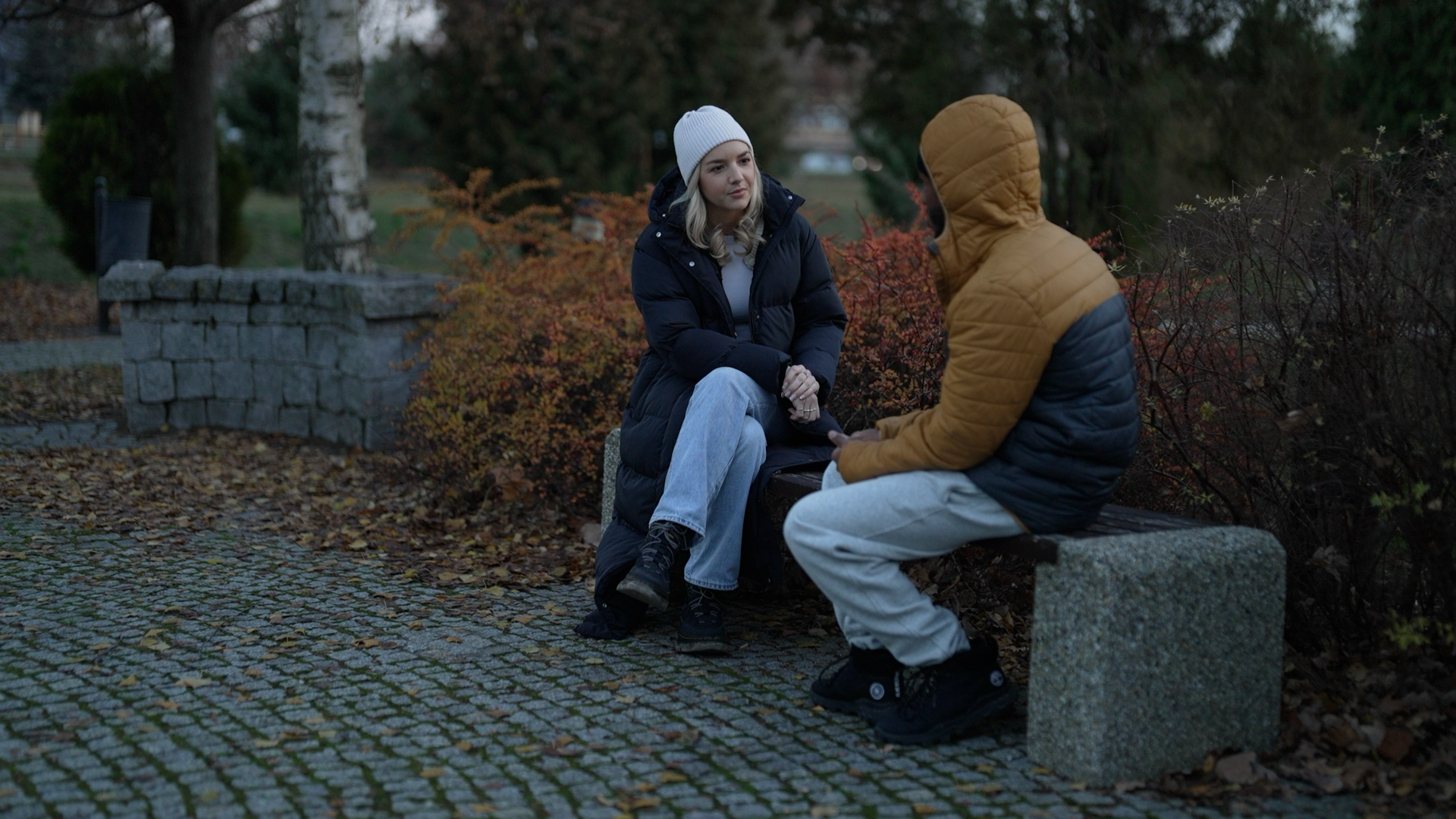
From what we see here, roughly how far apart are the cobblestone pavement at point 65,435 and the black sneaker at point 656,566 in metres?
5.04

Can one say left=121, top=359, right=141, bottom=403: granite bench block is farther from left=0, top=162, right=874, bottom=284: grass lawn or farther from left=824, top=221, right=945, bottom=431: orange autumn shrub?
left=0, top=162, right=874, bottom=284: grass lawn

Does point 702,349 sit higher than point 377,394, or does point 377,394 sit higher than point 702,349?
point 702,349

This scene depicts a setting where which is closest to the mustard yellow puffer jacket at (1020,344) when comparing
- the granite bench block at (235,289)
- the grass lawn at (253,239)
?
the granite bench block at (235,289)

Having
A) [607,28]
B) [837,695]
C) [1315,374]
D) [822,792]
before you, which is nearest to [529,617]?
[837,695]

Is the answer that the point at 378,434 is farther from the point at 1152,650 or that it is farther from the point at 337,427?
the point at 1152,650

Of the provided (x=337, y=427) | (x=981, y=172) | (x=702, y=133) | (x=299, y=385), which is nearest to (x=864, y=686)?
(x=981, y=172)

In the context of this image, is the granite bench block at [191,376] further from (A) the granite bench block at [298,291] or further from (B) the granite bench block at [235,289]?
(A) the granite bench block at [298,291]

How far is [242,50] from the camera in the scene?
17.2 m

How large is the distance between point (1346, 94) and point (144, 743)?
9.82m

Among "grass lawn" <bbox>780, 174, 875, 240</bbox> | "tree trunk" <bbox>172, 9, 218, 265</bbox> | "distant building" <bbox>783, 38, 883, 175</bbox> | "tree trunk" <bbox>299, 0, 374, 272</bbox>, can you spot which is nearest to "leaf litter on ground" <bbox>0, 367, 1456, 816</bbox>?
"tree trunk" <bbox>299, 0, 374, 272</bbox>

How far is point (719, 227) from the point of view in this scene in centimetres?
445

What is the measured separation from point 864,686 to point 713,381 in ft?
3.49

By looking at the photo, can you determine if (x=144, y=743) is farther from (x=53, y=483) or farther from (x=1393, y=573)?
(x=53, y=483)

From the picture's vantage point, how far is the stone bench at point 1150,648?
122 inches
